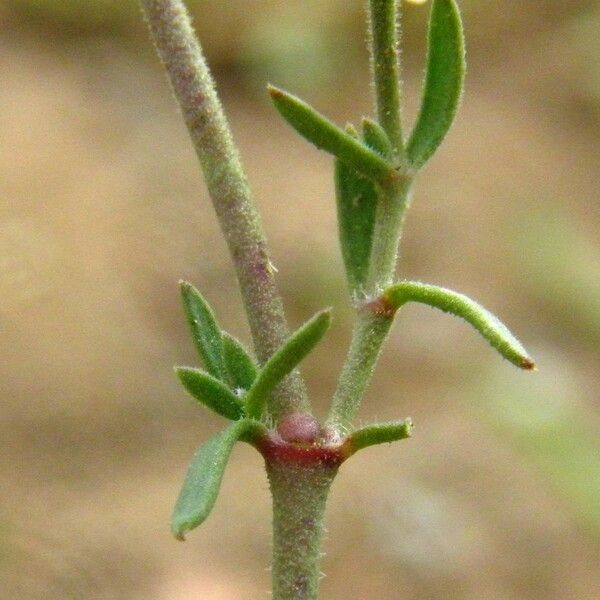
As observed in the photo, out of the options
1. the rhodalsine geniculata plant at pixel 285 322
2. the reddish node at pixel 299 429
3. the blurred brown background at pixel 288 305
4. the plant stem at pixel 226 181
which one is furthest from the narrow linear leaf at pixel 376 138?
the blurred brown background at pixel 288 305

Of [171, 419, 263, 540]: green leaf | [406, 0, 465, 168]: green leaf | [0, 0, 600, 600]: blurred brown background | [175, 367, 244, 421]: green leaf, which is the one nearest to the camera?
[171, 419, 263, 540]: green leaf

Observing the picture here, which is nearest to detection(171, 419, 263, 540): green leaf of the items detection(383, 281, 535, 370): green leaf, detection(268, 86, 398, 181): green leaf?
detection(383, 281, 535, 370): green leaf

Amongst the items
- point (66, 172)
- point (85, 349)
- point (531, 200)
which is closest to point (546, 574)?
point (85, 349)

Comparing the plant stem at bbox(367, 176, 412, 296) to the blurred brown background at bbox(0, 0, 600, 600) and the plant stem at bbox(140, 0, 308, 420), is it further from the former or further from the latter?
the blurred brown background at bbox(0, 0, 600, 600)

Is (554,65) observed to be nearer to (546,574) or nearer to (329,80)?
(329,80)

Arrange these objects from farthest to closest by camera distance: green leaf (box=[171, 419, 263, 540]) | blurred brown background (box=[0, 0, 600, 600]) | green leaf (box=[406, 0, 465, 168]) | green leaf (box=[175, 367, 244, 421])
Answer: blurred brown background (box=[0, 0, 600, 600])
green leaf (box=[406, 0, 465, 168])
green leaf (box=[175, 367, 244, 421])
green leaf (box=[171, 419, 263, 540])

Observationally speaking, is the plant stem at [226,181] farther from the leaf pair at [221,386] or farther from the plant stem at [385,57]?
the plant stem at [385,57]

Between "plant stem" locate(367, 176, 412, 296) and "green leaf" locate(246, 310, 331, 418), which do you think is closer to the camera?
"green leaf" locate(246, 310, 331, 418)
